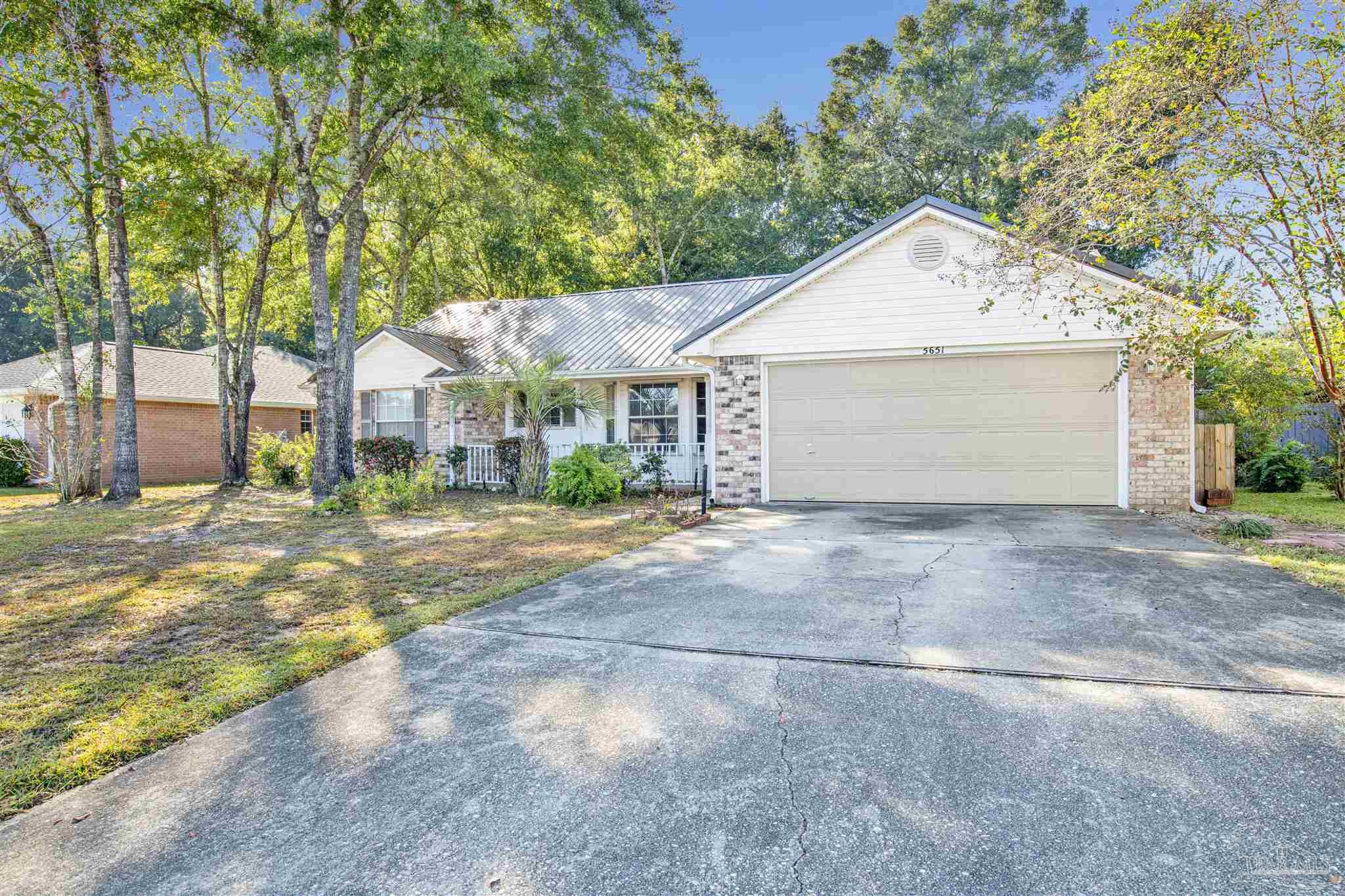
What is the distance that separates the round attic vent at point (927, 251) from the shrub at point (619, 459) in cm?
637

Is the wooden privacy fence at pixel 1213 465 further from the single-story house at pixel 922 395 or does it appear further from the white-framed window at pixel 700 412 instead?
the white-framed window at pixel 700 412

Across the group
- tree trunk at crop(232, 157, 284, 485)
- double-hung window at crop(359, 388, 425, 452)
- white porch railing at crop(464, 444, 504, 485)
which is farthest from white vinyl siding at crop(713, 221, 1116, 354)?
tree trunk at crop(232, 157, 284, 485)

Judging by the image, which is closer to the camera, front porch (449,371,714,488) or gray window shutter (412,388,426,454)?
front porch (449,371,714,488)

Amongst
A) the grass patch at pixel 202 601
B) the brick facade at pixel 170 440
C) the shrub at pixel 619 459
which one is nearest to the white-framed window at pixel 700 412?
the shrub at pixel 619 459

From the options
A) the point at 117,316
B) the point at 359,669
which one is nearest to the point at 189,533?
the point at 117,316

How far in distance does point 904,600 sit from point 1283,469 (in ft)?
43.4

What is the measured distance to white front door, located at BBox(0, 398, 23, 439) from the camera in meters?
19.3

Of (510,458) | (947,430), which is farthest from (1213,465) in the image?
(510,458)

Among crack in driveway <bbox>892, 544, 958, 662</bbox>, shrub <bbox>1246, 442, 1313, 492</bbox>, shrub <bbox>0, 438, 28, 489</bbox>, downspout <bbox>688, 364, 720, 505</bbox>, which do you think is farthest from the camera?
shrub <bbox>0, 438, 28, 489</bbox>

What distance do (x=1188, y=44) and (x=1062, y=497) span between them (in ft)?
20.3

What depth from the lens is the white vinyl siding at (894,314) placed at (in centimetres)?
1070

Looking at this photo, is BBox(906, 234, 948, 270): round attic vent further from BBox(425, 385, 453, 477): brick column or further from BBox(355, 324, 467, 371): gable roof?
BBox(425, 385, 453, 477): brick column

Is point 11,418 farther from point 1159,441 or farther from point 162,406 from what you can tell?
point 1159,441

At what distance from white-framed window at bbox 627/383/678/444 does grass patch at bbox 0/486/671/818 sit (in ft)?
11.5
